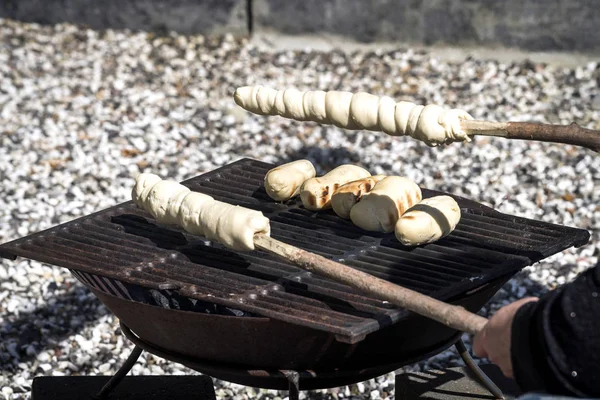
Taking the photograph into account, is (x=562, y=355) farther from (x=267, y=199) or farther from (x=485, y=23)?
(x=485, y=23)

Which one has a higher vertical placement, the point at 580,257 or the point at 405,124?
the point at 405,124

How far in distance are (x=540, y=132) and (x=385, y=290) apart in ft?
2.11

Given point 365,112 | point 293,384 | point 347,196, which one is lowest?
point 293,384

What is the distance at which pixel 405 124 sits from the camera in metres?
2.74

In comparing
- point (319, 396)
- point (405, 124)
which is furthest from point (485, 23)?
point (405, 124)

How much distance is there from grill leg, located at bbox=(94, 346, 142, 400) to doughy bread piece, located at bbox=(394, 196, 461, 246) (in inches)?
39.0

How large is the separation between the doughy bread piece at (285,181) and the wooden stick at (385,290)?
2.19ft

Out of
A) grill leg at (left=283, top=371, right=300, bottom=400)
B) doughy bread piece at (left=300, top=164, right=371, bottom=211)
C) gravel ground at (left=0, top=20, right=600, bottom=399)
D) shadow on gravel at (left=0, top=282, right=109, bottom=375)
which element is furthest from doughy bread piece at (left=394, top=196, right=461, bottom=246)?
shadow on gravel at (left=0, top=282, right=109, bottom=375)

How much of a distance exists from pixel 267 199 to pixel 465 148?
8.88 ft

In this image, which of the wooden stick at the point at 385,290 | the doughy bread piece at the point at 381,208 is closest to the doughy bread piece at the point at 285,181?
the doughy bread piece at the point at 381,208

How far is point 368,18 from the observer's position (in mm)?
7242

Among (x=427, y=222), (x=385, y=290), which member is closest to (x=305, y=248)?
(x=427, y=222)

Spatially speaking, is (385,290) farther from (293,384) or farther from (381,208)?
(381,208)

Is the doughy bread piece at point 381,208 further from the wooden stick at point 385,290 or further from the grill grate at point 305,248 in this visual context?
the wooden stick at point 385,290
